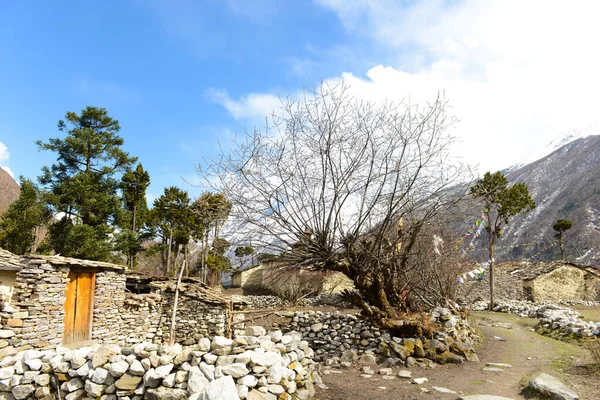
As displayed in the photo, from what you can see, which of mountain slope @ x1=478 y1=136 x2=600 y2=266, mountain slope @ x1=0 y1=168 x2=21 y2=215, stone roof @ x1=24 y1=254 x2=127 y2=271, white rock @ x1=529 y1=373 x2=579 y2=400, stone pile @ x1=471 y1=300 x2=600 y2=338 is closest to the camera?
white rock @ x1=529 y1=373 x2=579 y2=400

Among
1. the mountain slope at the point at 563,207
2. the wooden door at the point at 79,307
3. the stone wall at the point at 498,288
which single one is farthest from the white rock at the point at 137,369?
the mountain slope at the point at 563,207

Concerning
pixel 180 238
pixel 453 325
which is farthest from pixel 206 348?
pixel 180 238

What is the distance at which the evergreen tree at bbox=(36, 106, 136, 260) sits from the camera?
21.5 metres

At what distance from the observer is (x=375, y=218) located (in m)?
9.39

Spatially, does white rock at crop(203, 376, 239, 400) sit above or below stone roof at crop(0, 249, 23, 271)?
below

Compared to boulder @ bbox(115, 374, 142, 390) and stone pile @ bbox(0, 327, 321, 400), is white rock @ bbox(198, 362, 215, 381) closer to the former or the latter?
stone pile @ bbox(0, 327, 321, 400)

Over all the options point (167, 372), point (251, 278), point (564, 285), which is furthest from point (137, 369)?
point (564, 285)

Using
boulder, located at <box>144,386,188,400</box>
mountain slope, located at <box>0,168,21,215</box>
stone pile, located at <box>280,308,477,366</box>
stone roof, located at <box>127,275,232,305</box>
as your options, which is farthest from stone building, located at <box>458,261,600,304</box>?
mountain slope, located at <box>0,168,21,215</box>

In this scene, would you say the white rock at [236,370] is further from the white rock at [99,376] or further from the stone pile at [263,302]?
the stone pile at [263,302]

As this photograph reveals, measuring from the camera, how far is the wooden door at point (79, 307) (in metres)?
11.8

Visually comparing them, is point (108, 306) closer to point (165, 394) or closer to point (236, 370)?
point (165, 394)

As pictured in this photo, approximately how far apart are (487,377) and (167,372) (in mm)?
5483

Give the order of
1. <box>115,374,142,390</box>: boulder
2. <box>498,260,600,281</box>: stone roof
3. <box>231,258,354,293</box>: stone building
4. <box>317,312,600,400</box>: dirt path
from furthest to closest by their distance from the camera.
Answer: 1. <box>498,260,600,281</box>: stone roof
2. <box>231,258,354,293</box>: stone building
3. <box>317,312,600,400</box>: dirt path
4. <box>115,374,142,390</box>: boulder

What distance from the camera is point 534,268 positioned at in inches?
1011
